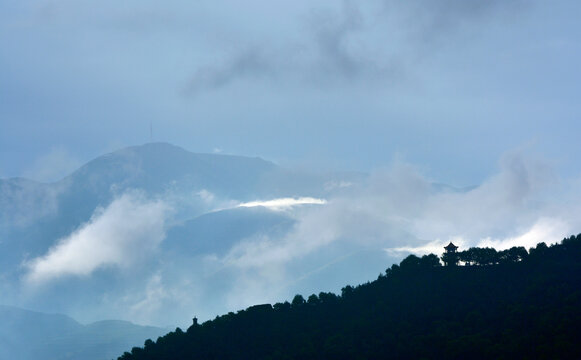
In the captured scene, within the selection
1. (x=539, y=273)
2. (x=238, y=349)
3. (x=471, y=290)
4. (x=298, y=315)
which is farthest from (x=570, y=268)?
(x=238, y=349)

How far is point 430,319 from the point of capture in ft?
489

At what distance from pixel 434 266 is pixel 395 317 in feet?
121

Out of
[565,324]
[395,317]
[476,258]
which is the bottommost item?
[565,324]

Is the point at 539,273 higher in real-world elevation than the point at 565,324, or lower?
higher

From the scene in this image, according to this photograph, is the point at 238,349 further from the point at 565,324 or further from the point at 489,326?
the point at 565,324

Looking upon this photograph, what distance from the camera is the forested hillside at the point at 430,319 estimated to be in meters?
124

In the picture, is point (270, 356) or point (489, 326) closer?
point (489, 326)

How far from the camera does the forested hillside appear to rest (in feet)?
408

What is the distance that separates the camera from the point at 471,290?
165 m

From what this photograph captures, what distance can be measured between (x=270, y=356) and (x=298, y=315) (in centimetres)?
2709

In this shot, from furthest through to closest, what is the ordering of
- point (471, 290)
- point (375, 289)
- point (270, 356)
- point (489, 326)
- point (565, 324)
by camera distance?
point (375, 289) < point (471, 290) < point (270, 356) < point (489, 326) < point (565, 324)

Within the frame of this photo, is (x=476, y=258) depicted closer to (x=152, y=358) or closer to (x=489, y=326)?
(x=489, y=326)

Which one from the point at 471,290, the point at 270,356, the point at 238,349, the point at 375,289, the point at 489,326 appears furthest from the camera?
the point at 375,289

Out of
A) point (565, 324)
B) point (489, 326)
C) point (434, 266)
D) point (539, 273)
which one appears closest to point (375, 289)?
point (434, 266)
